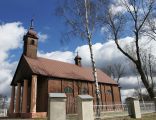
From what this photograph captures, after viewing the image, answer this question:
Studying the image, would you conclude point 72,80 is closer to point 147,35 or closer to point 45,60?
point 45,60

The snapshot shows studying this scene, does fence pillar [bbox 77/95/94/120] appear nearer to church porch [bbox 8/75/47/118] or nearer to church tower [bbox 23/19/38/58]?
church porch [bbox 8/75/47/118]

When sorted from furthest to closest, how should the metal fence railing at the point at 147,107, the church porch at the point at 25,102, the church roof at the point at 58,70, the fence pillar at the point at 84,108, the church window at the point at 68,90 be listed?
1. the church window at the point at 68,90
2. the church roof at the point at 58,70
3. the church porch at the point at 25,102
4. the metal fence railing at the point at 147,107
5. the fence pillar at the point at 84,108

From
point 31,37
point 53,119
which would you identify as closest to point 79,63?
point 31,37

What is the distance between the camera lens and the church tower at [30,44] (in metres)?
23.8

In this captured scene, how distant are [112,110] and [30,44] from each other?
14.5 m

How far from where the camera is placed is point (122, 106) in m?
13.6

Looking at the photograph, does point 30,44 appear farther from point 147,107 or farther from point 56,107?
point 56,107

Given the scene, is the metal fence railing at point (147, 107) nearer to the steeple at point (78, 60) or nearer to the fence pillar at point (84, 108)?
the fence pillar at point (84, 108)

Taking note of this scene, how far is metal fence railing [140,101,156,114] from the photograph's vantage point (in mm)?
16078

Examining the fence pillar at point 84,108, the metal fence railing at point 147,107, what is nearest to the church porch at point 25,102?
the metal fence railing at point 147,107

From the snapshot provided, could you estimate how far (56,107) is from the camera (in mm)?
8984

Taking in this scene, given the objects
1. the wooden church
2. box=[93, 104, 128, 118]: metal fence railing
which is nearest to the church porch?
the wooden church

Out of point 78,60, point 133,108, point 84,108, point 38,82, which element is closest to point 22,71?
point 38,82

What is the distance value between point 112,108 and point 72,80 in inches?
461
